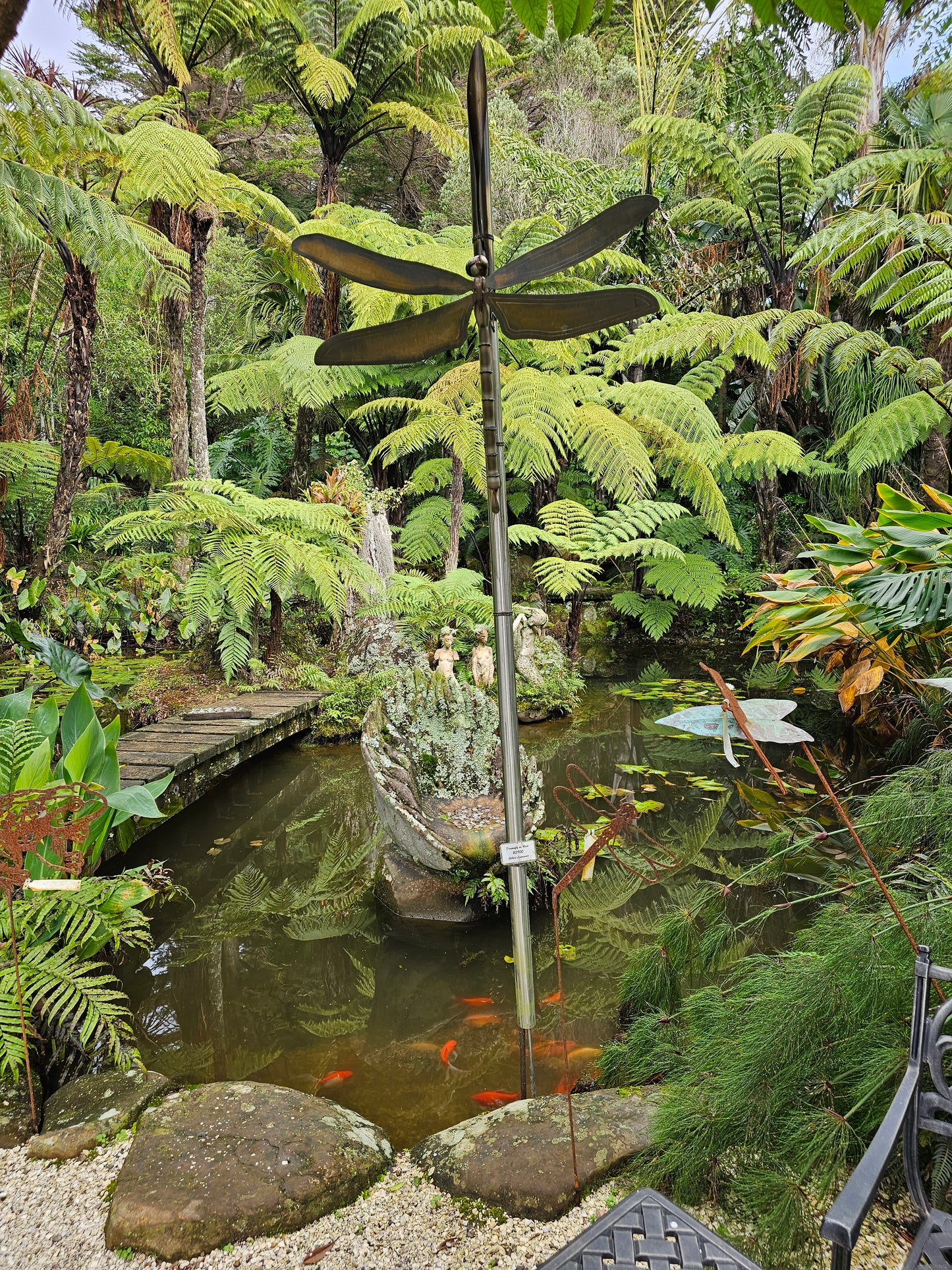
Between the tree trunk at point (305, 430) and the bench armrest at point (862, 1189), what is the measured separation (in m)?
7.01

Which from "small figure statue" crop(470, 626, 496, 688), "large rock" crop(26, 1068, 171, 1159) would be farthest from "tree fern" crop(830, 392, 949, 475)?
"large rock" crop(26, 1068, 171, 1159)

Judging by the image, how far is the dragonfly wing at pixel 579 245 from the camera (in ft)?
3.85

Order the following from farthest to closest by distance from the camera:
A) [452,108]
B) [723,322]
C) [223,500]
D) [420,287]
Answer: [452,108] → [723,322] → [223,500] → [420,287]

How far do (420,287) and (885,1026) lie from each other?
1402 millimetres

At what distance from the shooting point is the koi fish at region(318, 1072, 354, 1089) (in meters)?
1.84

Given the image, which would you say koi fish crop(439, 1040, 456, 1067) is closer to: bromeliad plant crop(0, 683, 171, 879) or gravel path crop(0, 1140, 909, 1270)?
gravel path crop(0, 1140, 909, 1270)

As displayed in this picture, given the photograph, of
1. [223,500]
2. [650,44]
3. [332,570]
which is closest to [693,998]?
[332,570]

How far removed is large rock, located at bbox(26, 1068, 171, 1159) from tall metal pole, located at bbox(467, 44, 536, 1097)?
0.80 m

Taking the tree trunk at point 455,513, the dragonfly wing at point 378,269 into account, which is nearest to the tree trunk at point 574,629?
the tree trunk at point 455,513

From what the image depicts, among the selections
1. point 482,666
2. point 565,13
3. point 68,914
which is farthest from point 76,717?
point 482,666

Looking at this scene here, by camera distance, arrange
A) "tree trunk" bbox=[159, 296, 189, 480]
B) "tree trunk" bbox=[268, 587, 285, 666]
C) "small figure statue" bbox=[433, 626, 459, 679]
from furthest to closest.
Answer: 1. "tree trunk" bbox=[159, 296, 189, 480]
2. "tree trunk" bbox=[268, 587, 285, 666]
3. "small figure statue" bbox=[433, 626, 459, 679]

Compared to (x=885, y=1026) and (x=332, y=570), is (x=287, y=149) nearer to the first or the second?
(x=332, y=570)

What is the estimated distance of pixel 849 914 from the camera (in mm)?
1340

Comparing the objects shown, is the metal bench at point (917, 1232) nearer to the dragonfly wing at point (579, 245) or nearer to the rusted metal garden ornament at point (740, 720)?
the rusted metal garden ornament at point (740, 720)
